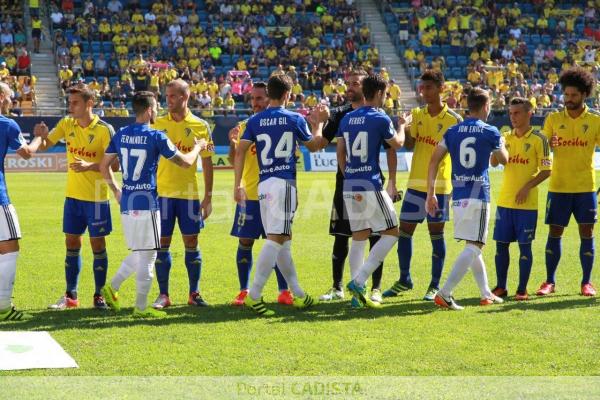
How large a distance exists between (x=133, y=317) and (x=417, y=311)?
108 inches

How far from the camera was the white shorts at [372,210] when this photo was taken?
28.6 ft

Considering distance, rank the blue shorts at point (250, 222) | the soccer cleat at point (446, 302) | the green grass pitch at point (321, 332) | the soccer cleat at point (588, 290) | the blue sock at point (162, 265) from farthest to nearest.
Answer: the soccer cleat at point (588, 290)
the blue shorts at point (250, 222)
the blue sock at point (162, 265)
the soccer cleat at point (446, 302)
the green grass pitch at point (321, 332)

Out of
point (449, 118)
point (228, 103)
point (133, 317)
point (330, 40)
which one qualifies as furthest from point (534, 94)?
point (133, 317)

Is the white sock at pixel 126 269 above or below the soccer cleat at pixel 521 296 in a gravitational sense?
above

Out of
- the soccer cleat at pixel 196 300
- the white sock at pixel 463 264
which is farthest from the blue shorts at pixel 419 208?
the soccer cleat at pixel 196 300

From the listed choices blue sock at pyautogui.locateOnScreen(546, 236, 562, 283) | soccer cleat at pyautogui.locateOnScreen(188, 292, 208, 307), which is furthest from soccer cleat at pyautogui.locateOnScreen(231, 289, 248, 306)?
blue sock at pyautogui.locateOnScreen(546, 236, 562, 283)

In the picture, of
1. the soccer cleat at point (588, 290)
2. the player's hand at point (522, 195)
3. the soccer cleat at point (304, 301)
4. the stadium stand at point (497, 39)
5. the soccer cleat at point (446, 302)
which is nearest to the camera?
the soccer cleat at point (446, 302)

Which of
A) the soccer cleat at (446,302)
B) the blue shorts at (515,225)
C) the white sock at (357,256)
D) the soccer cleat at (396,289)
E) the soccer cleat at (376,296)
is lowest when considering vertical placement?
the soccer cleat at (396,289)

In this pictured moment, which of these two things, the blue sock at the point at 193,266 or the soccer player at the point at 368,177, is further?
the blue sock at the point at 193,266

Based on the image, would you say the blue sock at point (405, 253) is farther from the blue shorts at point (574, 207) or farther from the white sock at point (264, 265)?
the white sock at point (264, 265)

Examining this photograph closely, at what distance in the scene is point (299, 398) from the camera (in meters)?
5.82

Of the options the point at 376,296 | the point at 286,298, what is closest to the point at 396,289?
the point at 376,296

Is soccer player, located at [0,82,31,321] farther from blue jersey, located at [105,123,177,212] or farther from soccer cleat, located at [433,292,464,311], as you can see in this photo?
soccer cleat, located at [433,292,464,311]

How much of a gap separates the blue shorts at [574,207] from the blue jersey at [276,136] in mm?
3068
